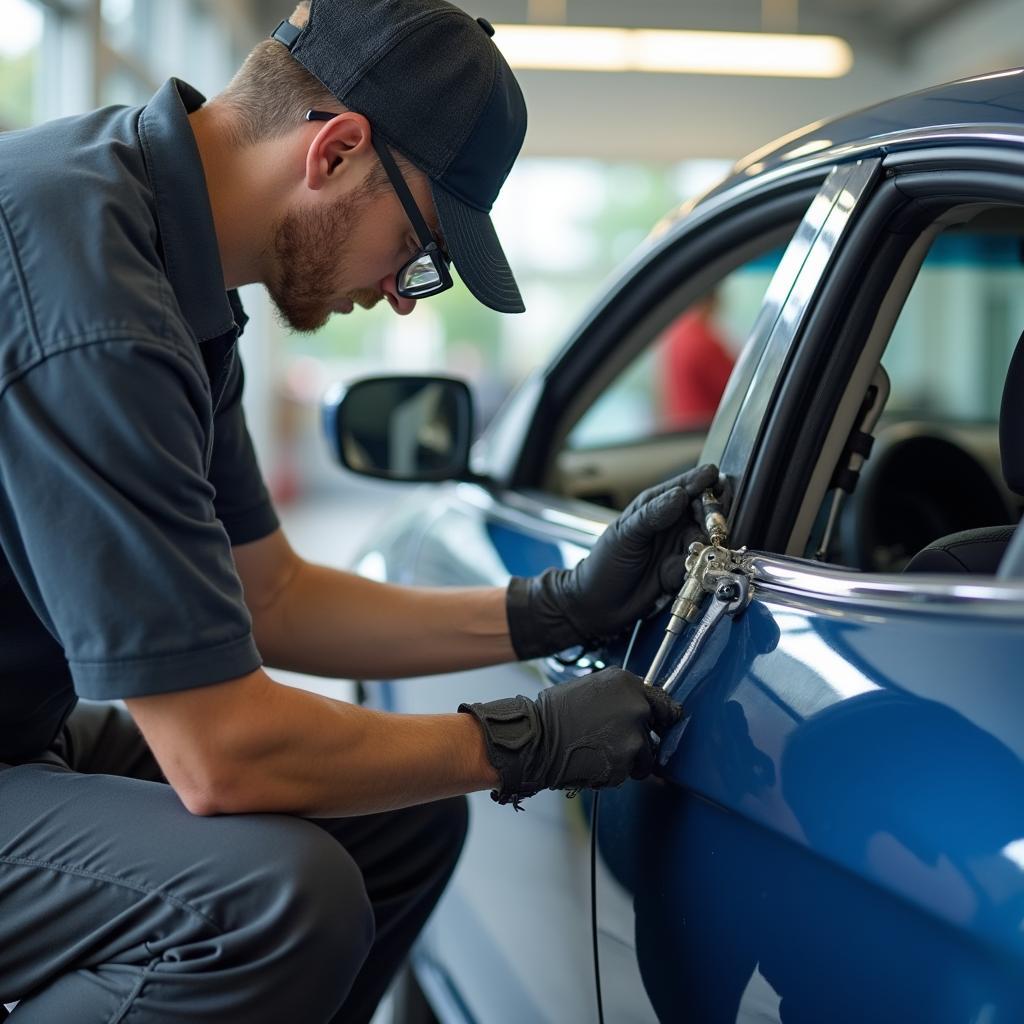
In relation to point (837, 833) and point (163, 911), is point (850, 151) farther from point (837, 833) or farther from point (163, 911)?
point (163, 911)

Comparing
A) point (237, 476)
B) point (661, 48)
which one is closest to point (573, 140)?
point (661, 48)

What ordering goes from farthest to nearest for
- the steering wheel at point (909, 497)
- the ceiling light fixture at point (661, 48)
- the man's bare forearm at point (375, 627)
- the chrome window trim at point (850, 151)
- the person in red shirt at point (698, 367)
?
A: the ceiling light fixture at point (661, 48) < the person in red shirt at point (698, 367) < the steering wheel at point (909, 497) < the man's bare forearm at point (375, 627) < the chrome window trim at point (850, 151)

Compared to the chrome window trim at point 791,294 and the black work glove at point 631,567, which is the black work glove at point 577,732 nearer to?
the black work glove at point 631,567

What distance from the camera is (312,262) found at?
1.49 metres

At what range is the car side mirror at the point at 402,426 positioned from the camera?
6.97 ft

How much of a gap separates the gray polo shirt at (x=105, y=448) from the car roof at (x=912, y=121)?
0.70 meters

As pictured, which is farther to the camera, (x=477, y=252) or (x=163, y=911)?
(x=477, y=252)

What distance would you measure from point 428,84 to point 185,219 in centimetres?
32

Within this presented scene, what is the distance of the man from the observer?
1.12 meters

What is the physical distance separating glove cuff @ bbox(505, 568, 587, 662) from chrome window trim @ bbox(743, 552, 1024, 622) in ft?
1.21

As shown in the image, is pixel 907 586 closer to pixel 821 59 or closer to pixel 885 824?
pixel 885 824

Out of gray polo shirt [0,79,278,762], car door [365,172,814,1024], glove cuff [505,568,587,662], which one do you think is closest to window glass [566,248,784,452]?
car door [365,172,814,1024]

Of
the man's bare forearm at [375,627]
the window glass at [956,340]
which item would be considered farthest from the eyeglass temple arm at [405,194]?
the window glass at [956,340]

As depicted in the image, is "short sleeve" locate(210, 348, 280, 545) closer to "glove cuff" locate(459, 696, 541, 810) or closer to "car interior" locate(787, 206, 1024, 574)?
"glove cuff" locate(459, 696, 541, 810)
